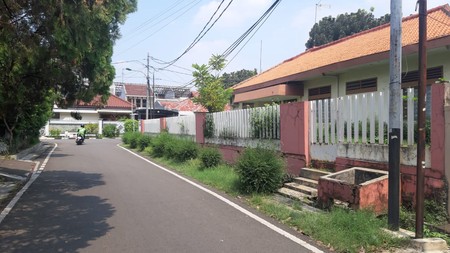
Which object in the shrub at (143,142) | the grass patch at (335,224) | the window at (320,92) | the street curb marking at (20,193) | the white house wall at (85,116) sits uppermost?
the window at (320,92)

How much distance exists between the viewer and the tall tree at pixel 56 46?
7695mm

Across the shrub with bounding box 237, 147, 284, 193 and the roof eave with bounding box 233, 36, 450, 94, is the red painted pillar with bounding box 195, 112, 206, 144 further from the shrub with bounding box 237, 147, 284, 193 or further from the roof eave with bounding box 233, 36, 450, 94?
the shrub with bounding box 237, 147, 284, 193

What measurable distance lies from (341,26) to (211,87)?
15890mm

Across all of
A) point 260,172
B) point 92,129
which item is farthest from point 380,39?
point 92,129

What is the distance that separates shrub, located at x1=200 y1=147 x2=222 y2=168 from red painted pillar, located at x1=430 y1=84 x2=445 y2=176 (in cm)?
834

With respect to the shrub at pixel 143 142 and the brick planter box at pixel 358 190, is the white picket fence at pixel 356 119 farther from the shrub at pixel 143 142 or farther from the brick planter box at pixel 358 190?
the shrub at pixel 143 142

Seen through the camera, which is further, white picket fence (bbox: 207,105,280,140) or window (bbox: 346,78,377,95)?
window (bbox: 346,78,377,95)

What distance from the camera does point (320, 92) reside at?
16688mm

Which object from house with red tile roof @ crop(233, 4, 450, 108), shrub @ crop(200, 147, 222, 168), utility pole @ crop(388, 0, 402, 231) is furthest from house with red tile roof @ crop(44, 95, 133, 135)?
utility pole @ crop(388, 0, 402, 231)

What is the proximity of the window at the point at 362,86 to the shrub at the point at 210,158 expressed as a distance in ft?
17.4

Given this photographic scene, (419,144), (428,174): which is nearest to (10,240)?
(419,144)

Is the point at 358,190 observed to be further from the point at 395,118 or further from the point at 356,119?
the point at 356,119

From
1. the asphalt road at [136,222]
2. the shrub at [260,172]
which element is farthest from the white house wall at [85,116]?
the shrub at [260,172]

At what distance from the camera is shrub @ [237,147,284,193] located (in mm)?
9727
